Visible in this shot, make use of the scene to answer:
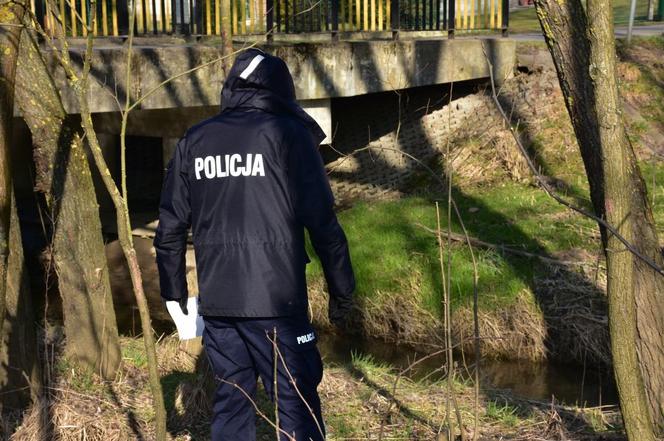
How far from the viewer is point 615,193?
3697mm

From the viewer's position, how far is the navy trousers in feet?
13.9

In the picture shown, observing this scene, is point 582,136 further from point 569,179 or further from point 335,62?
point 569,179

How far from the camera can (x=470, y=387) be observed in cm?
659

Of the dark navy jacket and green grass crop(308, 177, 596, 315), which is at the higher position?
the dark navy jacket

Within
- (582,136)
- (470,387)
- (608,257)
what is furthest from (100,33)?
(608,257)

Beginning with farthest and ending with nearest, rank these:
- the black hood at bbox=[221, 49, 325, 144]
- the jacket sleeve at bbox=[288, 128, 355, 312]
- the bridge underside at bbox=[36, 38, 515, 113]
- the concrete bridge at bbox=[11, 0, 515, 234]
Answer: the concrete bridge at bbox=[11, 0, 515, 234] < the bridge underside at bbox=[36, 38, 515, 113] < the black hood at bbox=[221, 49, 325, 144] < the jacket sleeve at bbox=[288, 128, 355, 312]

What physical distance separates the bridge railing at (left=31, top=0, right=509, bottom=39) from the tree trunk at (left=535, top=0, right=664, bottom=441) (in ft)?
14.6

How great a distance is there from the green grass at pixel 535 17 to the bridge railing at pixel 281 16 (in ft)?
20.0

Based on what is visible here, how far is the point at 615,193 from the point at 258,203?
144 centimetres

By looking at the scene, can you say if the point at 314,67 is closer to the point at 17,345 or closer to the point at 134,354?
the point at 134,354

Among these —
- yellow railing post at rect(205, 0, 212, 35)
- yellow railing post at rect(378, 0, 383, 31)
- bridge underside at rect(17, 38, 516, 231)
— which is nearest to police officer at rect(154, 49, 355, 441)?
bridge underside at rect(17, 38, 516, 231)

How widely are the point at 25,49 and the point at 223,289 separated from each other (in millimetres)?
2239

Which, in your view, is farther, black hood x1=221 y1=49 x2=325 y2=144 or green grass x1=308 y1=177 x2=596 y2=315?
green grass x1=308 y1=177 x2=596 y2=315

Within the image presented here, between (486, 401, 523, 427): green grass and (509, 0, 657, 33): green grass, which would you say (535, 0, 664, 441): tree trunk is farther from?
(509, 0, 657, 33): green grass
